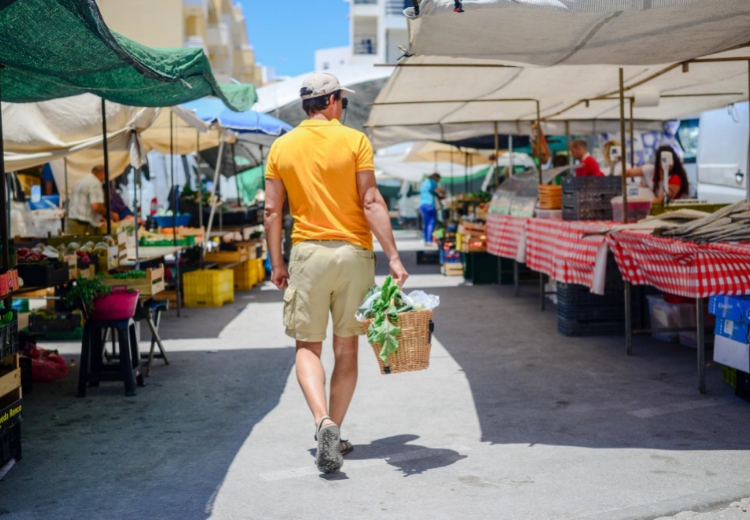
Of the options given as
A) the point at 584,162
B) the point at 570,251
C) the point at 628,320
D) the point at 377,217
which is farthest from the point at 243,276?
the point at 377,217

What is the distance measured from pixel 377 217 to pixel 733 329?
2.80 metres

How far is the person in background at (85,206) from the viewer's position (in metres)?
14.3

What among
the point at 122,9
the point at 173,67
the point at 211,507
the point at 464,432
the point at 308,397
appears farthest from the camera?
the point at 122,9

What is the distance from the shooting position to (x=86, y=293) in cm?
714

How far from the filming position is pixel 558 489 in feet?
15.2

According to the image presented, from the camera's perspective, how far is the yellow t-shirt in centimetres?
519

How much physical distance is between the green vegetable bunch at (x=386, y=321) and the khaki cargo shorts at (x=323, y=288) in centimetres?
20

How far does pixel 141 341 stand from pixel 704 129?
10243mm

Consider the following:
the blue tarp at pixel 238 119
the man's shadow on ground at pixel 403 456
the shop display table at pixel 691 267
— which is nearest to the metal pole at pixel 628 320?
the shop display table at pixel 691 267

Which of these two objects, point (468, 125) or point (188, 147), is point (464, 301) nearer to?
point (468, 125)

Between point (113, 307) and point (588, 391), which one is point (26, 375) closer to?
point (113, 307)

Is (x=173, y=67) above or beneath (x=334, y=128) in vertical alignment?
above

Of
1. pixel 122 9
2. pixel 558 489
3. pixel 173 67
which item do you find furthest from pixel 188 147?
pixel 122 9

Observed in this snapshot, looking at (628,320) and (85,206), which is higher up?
(85,206)
